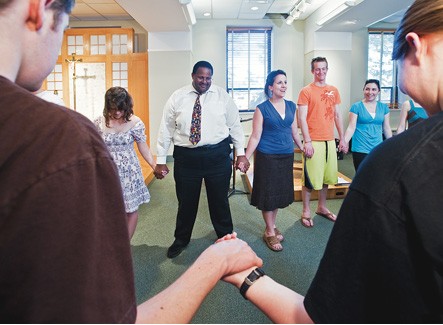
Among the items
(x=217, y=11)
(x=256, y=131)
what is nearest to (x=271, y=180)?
(x=256, y=131)

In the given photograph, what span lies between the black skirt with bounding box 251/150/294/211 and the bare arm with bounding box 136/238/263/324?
1.83 metres

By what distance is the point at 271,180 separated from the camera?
2.84 m

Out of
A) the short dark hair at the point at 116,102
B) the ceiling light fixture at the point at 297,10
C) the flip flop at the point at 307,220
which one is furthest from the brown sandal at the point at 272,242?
the ceiling light fixture at the point at 297,10

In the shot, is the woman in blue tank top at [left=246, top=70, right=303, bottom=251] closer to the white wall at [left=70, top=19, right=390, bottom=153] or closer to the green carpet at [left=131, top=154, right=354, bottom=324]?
the green carpet at [left=131, top=154, right=354, bottom=324]

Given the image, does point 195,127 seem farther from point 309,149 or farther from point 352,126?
point 352,126

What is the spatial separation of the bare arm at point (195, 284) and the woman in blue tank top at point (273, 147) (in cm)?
183

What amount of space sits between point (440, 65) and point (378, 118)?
3.01 meters

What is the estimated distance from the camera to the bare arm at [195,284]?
63cm

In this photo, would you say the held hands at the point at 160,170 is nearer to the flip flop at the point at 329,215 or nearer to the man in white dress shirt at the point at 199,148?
the man in white dress shirt at the point at 199,148

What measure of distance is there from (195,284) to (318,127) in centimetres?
277

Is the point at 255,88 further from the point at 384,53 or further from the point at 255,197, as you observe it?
the point at 255,197

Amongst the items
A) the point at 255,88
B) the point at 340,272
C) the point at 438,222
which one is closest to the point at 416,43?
the point at 438,222

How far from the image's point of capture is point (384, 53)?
7980 mm

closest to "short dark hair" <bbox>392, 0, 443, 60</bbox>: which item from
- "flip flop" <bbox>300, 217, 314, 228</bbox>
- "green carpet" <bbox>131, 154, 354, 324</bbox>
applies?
"green carpet" <bbox>131, 154, 354, 324</bbox>
